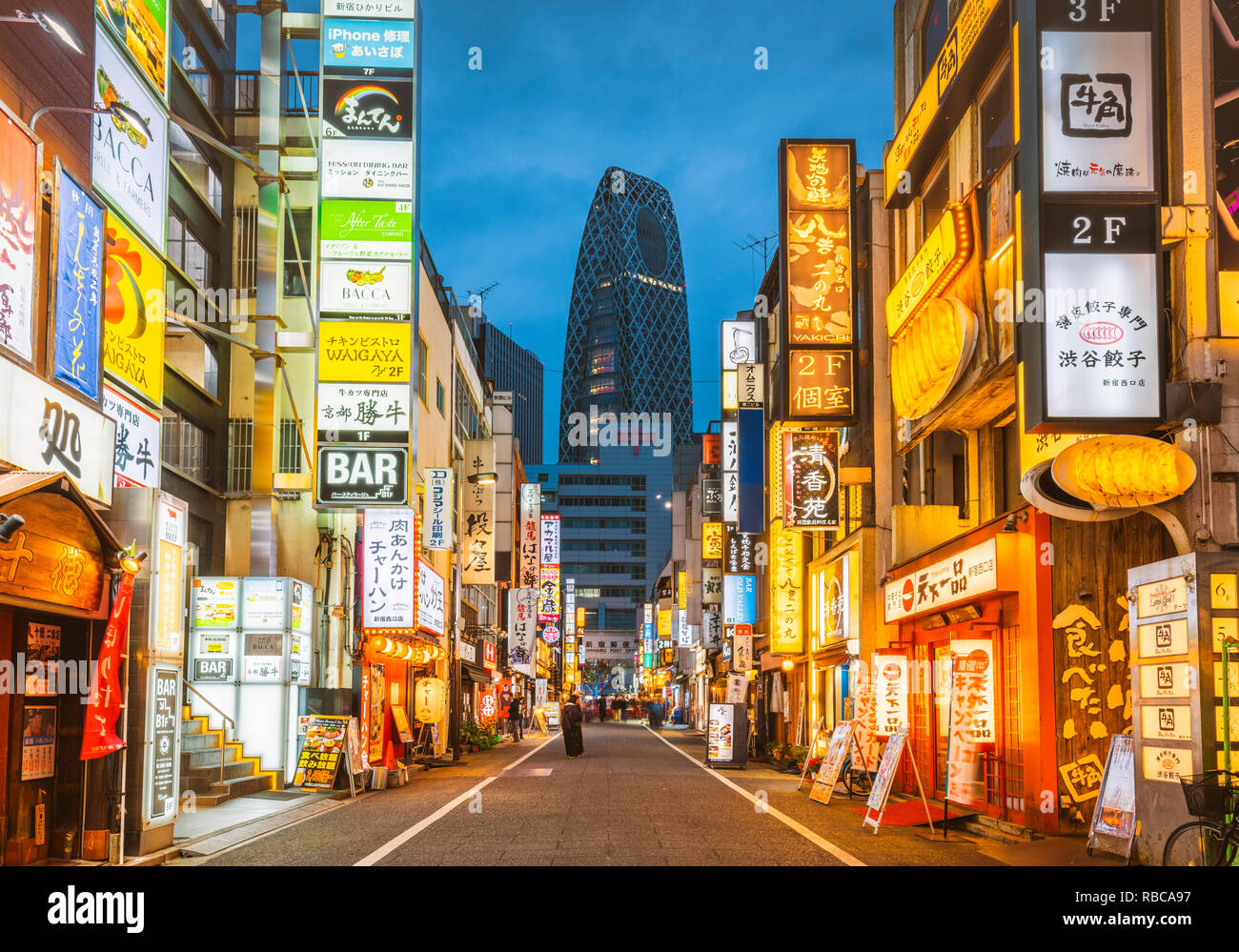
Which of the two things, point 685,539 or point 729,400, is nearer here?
point 729,400

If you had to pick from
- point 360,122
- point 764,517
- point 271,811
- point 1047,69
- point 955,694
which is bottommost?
point 271,811

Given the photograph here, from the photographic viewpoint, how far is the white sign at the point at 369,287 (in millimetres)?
22750

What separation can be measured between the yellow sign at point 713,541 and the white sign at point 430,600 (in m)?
24.9

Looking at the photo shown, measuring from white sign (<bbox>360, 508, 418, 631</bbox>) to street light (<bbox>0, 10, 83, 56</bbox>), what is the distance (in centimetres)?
Result: 1328

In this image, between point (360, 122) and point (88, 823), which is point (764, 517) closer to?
point (360, 122)

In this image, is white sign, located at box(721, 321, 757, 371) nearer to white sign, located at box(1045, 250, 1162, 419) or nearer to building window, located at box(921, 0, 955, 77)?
building window, located at box(921, 0, 955, 77)

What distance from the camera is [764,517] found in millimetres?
40188

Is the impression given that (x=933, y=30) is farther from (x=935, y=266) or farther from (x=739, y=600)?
(x=739, y=600)

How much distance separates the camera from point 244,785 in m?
20.3

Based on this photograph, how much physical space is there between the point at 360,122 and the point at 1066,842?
56.9 feet

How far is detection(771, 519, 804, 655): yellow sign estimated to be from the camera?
33.7 metres

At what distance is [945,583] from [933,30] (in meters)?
11.1

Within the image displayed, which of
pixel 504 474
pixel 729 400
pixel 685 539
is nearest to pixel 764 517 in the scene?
pixel 729 400

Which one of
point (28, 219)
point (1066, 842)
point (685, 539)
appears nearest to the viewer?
point (28, 219)
